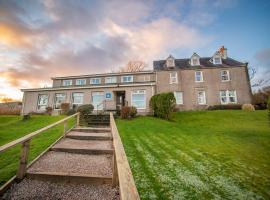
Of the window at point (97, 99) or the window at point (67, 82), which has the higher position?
Result: the window at point (67, 82)

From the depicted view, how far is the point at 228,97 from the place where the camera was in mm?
18344

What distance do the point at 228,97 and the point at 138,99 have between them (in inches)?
494

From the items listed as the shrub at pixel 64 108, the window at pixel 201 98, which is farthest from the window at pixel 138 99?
the window at pixel 201 98

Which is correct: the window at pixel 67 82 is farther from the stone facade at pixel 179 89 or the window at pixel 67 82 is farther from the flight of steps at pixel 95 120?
the flight of steps at pixel 95 120

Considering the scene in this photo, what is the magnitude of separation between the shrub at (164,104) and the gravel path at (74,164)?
993 centimetres

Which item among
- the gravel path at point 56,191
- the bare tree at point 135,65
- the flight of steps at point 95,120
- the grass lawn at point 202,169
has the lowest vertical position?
the grass lawn at point 202,169

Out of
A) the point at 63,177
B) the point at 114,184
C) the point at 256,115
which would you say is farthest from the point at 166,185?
the point at 256,115

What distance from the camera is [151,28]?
12.6 m

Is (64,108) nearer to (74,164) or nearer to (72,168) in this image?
(74,164)

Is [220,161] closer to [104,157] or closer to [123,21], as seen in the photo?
[104,157]

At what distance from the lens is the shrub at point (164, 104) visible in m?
12.8

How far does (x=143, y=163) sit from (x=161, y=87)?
1634 centimetres

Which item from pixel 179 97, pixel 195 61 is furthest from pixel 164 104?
pixel 195 61

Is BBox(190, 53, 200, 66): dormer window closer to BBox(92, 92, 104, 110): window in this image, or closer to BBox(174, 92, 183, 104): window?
BBox(174, 92, 183, 104): window
